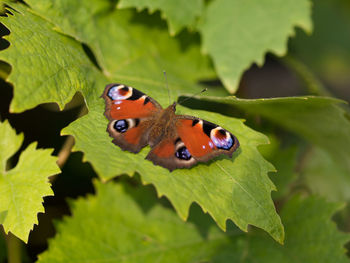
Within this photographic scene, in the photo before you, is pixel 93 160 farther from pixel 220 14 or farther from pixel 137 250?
pixel 220 14

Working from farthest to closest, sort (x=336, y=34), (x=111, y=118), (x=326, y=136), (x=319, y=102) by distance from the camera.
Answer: (x=336, y=34)
(x=326, y=136)
(x=319, y=102)
(x=111, y=118)

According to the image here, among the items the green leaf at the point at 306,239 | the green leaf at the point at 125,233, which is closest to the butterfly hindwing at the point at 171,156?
the green leaf at the point at 125,233

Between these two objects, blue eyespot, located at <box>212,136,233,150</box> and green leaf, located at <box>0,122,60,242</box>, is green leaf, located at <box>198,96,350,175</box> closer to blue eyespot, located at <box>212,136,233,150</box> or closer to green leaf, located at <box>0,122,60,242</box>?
blue eyespot, located at <box>212,136,233,150</box>

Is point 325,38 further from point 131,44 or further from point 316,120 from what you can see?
point 131,44

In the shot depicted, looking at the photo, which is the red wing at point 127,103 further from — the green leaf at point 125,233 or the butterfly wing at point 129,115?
the green leaf at point 125,233

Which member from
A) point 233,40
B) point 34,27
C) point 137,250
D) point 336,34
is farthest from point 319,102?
point 336,34

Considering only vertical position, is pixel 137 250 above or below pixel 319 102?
below

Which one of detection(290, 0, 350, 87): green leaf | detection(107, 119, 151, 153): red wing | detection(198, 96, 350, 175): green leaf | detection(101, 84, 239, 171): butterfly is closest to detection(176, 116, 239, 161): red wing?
detection(101, 84, 239, 171): butterfly
